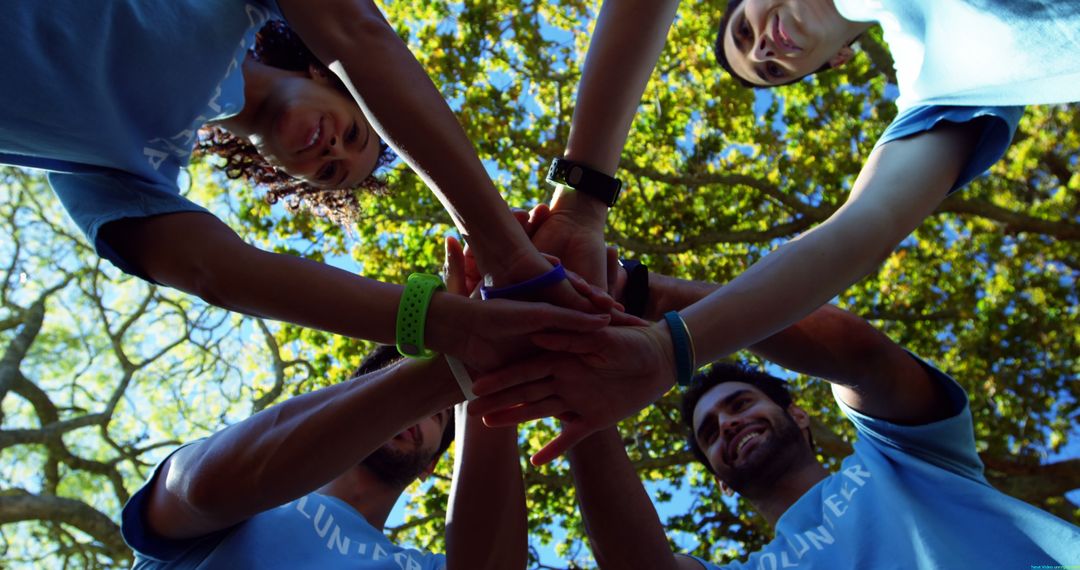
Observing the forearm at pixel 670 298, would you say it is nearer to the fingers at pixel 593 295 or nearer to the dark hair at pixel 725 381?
the fingers at pixel 593 295

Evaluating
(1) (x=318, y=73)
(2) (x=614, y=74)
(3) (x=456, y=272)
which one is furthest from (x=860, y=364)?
(1) (x=318, y=73)

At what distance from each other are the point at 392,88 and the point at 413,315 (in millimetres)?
698

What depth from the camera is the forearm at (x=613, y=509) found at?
9.03ft

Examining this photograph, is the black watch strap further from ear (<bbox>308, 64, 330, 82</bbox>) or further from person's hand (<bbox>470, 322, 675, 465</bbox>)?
ear (<bbox>308, 64, 330, 82</bbox>)

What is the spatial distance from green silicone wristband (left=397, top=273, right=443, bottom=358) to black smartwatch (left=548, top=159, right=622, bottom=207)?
875 mm

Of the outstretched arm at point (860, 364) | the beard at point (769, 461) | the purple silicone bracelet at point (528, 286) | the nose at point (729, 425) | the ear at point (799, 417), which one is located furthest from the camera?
the ear at point (799, 417)

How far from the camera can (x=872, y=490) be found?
115 inches

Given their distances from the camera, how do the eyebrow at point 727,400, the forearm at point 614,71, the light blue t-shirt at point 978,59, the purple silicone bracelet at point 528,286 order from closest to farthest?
the light blue t-shirt at point 978,59
the purple silicone bracelet at point 528,286
the forearm at point 614,71
the eyebrow at point 727,400

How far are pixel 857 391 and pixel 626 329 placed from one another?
1.16 m

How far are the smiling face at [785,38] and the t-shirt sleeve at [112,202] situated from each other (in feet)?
8.59

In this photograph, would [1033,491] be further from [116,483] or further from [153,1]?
[116,483]

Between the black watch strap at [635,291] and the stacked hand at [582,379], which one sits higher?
the black watch strap at [635,291]

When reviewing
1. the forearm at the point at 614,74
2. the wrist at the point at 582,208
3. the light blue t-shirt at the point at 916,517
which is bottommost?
the light blue t-shirt at the point at 916,517

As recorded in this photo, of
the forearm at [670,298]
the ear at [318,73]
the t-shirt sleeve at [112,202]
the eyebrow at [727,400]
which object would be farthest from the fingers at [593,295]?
the eyebrow at [727,400]
